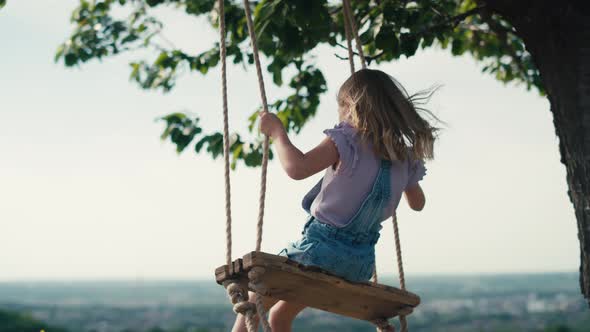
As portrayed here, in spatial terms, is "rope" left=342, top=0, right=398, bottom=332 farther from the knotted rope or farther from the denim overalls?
the knotted rope

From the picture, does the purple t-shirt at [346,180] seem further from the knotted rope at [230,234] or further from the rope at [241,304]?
the rope at [241,304]

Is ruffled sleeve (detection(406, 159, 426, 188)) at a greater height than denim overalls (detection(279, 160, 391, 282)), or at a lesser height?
greater

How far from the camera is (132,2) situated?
8.07 m

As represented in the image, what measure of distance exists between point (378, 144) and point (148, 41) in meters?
4.71

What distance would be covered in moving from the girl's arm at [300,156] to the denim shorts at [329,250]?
248mm

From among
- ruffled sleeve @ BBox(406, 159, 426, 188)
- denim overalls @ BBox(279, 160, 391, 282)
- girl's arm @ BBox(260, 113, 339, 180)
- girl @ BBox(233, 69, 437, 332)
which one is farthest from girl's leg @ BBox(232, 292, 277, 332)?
ruffled sleeve @ BBox(406, 159, 426, 188)

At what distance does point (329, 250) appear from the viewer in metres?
3.35

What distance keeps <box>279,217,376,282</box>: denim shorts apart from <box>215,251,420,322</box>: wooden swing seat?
0.07m

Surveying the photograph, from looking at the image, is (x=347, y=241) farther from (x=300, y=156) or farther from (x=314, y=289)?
(x=300, y=156)

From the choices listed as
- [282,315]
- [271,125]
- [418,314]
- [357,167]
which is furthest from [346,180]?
[418,314]

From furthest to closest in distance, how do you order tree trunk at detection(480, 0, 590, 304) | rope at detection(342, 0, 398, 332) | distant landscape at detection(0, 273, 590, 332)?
distant landscape at detection(0, 273, 590, 332) → tree trunk at detection(480, 0, 590, 304) → rope at detection(342, 0, 398, 332)

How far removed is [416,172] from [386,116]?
1.19 ft

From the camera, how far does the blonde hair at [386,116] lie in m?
3.38

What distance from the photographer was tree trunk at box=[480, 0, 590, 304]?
4273 mm
